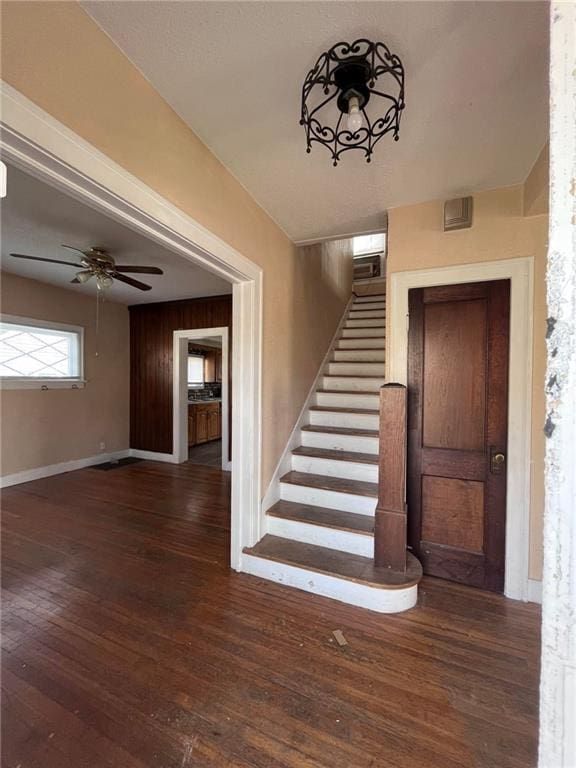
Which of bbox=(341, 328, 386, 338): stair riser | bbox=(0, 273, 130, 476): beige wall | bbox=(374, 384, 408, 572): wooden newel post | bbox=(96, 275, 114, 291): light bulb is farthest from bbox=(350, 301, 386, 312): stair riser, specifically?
bbox=(0, 273, 130, 476): beige wall

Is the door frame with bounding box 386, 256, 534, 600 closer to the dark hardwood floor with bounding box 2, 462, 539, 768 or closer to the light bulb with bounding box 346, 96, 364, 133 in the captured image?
the dark hardwood floor with bounding box 2, 462, 539, 768

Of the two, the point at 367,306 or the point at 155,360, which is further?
the point at 155,360

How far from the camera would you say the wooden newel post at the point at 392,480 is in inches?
73.8

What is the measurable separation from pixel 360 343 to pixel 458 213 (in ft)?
6.76

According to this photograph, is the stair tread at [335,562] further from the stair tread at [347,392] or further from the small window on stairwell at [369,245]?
the small window on stairwell at [369,245]

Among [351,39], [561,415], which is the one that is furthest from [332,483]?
[351,39]

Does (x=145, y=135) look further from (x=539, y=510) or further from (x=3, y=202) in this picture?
(x=539, y=510)

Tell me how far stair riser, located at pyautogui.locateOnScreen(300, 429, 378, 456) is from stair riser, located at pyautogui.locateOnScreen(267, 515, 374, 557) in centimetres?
80

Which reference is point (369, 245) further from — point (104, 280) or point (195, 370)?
point (104, 280)

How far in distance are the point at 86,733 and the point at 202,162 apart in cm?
258

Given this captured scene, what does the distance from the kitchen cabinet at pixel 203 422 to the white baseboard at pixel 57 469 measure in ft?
3.86

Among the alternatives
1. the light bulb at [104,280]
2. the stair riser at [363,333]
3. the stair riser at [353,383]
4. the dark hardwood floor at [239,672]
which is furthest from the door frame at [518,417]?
the light bulb at [104,280]

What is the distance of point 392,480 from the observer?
74.5 inches

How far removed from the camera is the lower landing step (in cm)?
181
